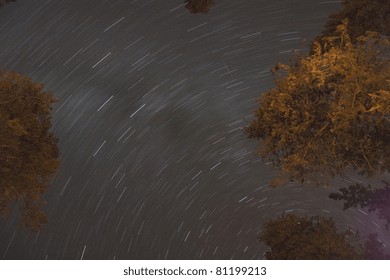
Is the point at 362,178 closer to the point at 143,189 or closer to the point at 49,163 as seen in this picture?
the point at 143,189

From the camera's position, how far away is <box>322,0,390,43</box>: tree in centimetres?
1092

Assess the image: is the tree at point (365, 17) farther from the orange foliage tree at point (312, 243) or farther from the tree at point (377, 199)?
the orange foliage tree at point (312, 243)

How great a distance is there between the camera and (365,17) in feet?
36.3

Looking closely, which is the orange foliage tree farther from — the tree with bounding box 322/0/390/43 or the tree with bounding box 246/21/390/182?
the tree with bounding box 322/0/390/43

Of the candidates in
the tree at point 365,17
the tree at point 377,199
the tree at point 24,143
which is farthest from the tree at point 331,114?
the tree at point 24,143

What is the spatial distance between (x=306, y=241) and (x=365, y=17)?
5617mm

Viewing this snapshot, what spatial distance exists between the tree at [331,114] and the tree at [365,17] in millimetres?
1304

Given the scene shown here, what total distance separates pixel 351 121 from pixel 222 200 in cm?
674

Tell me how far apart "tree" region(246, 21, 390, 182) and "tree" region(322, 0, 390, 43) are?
1304 millimetres

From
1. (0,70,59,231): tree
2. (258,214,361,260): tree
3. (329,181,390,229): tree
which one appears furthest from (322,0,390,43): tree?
(0,70,59,231): tree

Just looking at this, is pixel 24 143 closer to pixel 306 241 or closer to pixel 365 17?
pixel 306 241

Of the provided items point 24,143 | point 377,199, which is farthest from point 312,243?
point 24,143

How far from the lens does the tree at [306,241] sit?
9.69m
